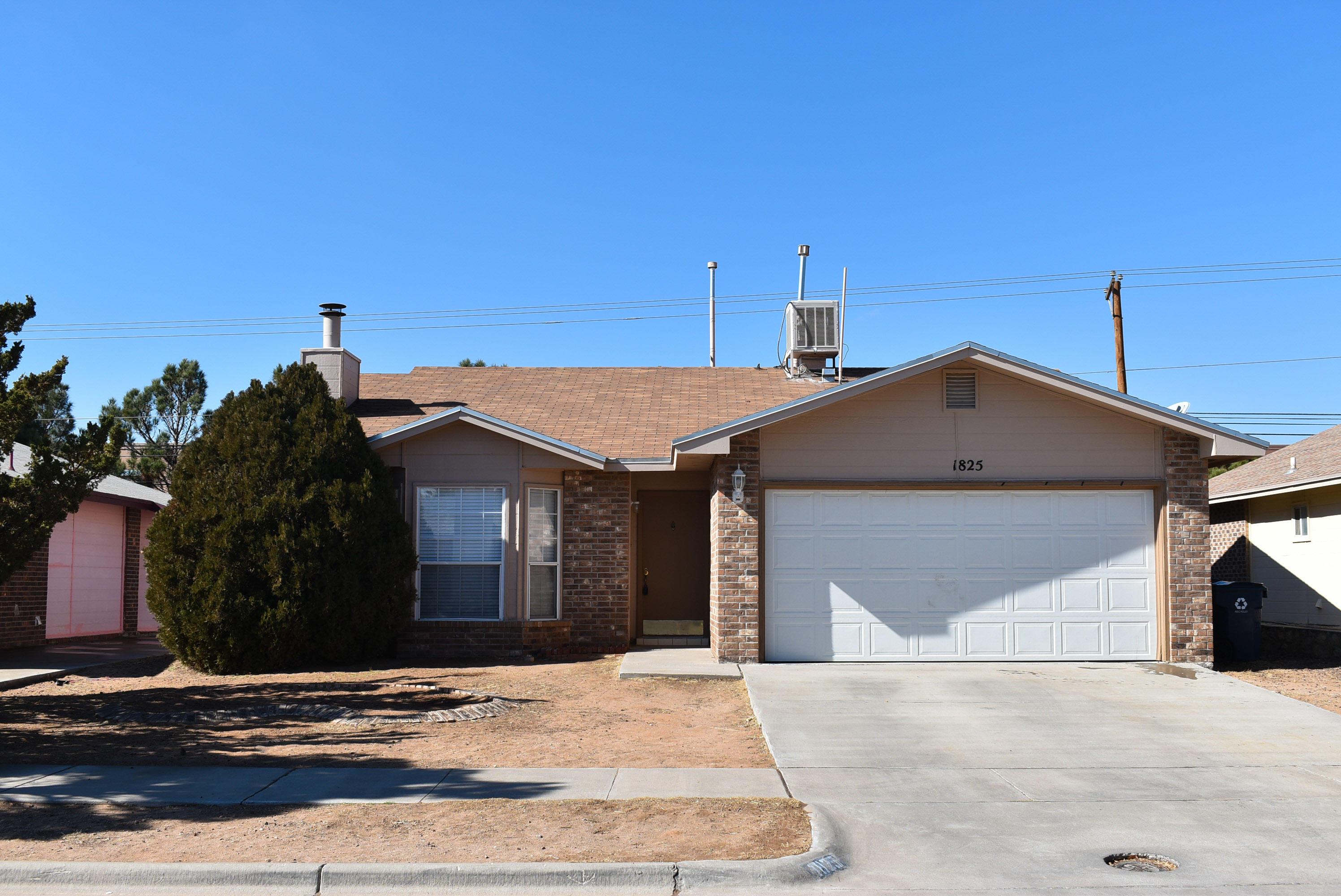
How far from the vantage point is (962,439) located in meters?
13.4

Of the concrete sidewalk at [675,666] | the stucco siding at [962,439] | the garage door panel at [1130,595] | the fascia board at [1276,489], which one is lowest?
the concrete sidewalk at [675,666]

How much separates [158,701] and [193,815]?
479 cm

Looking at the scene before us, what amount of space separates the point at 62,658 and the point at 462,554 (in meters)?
6.21

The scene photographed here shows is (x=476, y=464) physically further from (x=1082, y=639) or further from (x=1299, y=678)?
(x=1299, y=678)

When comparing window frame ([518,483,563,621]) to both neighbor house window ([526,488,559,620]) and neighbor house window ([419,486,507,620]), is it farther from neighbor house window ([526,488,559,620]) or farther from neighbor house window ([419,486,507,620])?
neighbor house window ([419,486,507,620])

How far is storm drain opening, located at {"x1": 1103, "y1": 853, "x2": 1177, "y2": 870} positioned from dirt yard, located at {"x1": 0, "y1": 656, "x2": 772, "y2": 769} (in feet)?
9.33

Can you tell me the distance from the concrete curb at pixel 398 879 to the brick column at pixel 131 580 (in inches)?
620

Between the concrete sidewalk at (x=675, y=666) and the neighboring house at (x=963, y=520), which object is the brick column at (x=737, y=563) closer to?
the neighboring house at (x=963, y=520)

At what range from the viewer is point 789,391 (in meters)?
19.0

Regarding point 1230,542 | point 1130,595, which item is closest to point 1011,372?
point 1130,595

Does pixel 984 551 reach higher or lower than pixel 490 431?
lower

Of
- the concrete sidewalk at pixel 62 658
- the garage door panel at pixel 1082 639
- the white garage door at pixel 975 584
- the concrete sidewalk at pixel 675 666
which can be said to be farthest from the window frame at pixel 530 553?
the garage door panel at pixel 1082 639

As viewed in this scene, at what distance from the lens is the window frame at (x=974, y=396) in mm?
13359

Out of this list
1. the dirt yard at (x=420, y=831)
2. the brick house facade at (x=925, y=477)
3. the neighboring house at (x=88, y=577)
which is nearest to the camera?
the dirt yard at (x=420, y=831)
